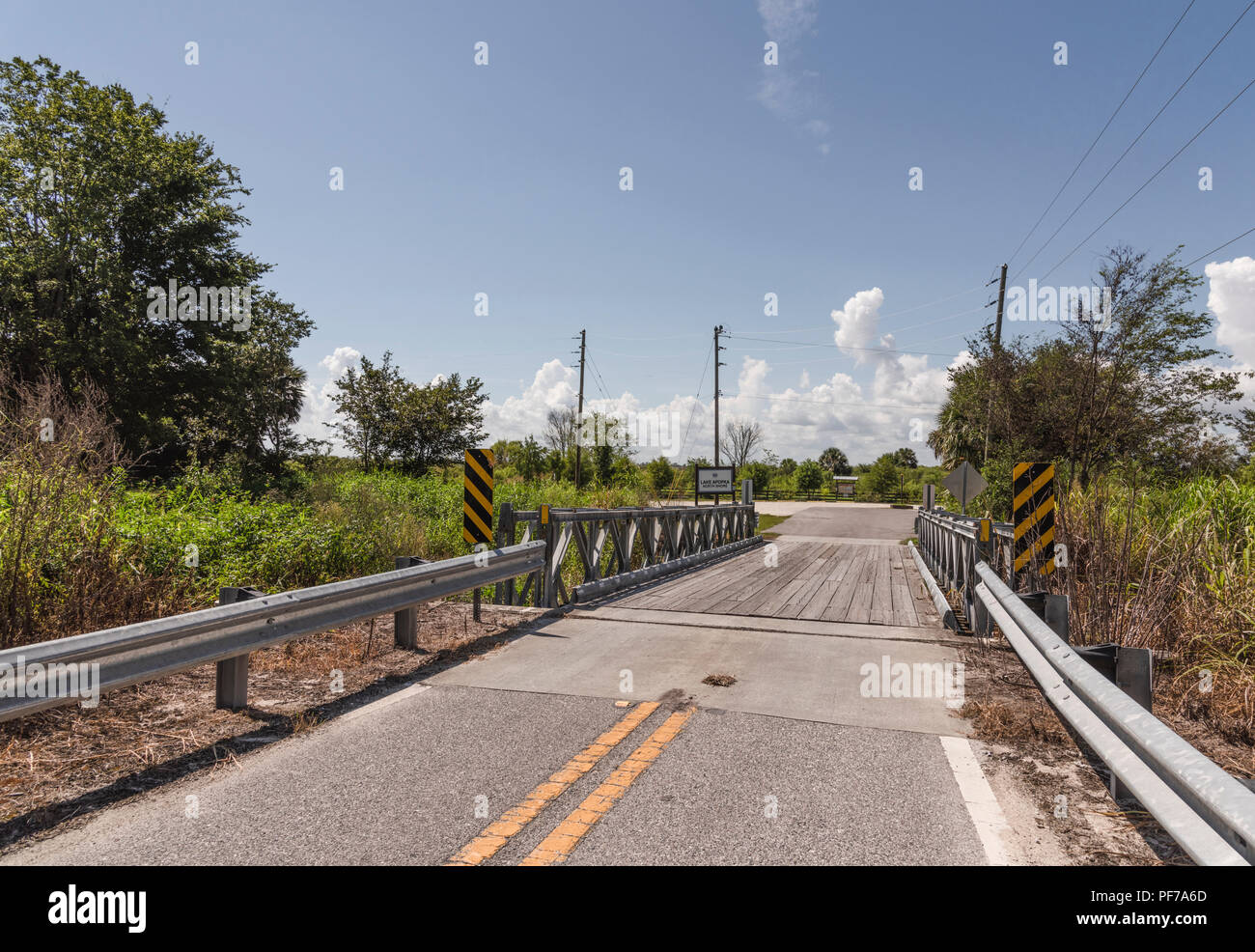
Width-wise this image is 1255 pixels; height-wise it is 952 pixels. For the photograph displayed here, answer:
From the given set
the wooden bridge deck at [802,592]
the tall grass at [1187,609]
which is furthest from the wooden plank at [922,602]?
the tall grass at [1187,609]

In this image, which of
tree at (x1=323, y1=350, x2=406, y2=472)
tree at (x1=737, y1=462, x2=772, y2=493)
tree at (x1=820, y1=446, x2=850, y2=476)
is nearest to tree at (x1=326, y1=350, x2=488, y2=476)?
tree at (x1=323, y1=350, x2=406, y2=472)

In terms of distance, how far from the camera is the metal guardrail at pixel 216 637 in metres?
3.61

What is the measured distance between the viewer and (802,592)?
1195 cm

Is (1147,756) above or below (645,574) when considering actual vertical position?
above

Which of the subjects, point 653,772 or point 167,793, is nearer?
point 167,793

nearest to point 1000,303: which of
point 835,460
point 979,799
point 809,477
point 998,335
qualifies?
point 998,335

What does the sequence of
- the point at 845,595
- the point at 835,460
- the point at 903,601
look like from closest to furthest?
the point at 903,601 → the point at 845,595 → the point at 835,460

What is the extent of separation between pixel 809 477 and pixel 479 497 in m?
69.9

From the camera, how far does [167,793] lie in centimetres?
379

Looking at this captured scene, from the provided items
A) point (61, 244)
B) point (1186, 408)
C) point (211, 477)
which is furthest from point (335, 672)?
point (1186, 408)

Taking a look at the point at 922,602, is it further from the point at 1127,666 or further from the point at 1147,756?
the point at 1147,756

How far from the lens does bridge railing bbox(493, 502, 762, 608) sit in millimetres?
9719

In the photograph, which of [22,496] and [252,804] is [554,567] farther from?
[252,804]

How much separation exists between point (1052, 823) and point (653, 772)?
1940 mm
